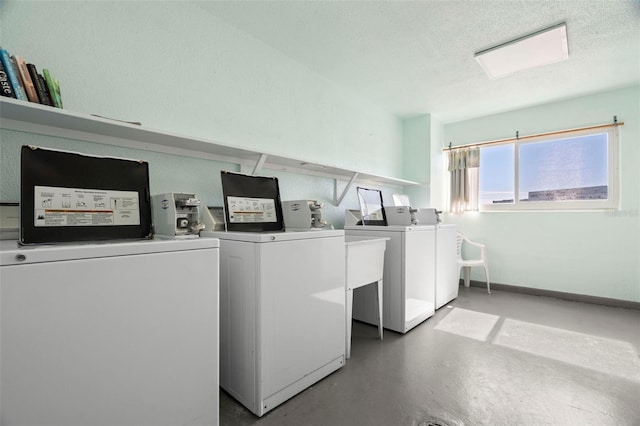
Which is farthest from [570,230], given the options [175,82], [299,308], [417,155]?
[175,82]

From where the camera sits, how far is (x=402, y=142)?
4.40 m

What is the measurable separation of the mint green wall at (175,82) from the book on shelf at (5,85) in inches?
12.3

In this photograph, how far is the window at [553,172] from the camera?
11.6ft

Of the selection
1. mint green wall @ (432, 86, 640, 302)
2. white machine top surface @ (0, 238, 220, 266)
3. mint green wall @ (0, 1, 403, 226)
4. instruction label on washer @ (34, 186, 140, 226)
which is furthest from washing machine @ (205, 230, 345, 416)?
mint green wall @ (432, 86, 640, 302)

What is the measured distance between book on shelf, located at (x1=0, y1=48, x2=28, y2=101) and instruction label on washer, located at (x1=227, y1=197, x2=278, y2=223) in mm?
1004

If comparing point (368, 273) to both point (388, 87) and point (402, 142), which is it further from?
point (402, 142)

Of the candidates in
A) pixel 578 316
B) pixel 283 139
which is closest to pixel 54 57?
pixel 283 139

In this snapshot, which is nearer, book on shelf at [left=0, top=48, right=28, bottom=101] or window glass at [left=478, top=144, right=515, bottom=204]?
book on shelf at [left=0, top=48, right=28, bottom=101]

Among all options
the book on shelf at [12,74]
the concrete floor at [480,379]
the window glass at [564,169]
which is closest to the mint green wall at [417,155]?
the window glass at [564,169]

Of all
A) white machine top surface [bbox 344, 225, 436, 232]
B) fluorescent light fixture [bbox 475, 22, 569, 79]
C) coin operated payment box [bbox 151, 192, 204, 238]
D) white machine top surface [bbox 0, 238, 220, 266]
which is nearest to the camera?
white machine top surface [bbox 0, 238, 220, 266]

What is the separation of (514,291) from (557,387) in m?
2.60

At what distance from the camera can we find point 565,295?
12.1 ft

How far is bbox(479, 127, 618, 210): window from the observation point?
3.52 m

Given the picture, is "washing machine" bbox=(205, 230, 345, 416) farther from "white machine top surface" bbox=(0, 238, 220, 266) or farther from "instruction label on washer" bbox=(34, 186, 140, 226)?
"instruction label on washer" bbox=(34, 186, 140, 226)
